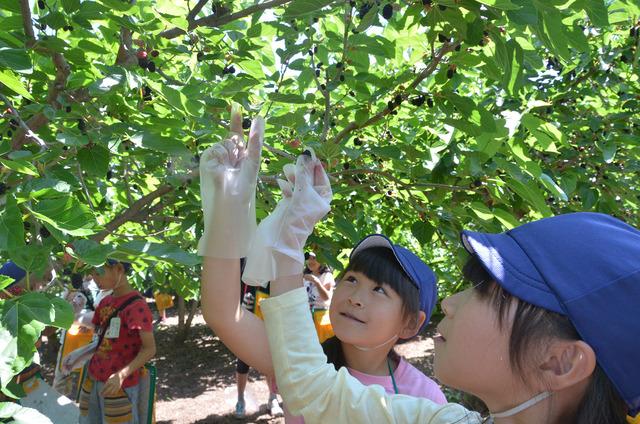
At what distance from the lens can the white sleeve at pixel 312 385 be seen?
1026mm

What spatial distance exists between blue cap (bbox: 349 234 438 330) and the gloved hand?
707 mm

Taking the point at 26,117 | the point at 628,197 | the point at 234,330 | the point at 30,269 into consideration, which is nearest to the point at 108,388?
the point at 26,117

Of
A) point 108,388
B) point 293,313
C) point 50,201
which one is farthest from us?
point 108,388

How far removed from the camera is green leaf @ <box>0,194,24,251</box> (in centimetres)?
119

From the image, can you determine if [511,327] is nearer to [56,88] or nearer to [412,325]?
[412,325]

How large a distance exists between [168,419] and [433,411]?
4870 millimetres

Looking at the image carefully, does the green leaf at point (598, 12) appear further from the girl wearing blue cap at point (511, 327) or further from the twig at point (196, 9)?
the twig at point (196, 9)

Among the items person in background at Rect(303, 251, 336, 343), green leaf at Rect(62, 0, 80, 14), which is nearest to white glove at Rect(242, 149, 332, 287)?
green leaf at Rect(62, 0, 80, 14)

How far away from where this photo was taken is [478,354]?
90cm

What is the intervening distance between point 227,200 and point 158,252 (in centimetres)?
41

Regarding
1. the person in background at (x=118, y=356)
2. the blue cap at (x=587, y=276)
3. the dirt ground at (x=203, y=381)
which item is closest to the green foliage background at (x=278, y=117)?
the blue cap at (x=587, y=276)

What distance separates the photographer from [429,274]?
1834 mm

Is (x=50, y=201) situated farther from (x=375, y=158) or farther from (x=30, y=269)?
(x=375, y=158)

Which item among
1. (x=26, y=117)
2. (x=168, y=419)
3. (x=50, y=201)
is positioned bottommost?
(x=168, y=419)
